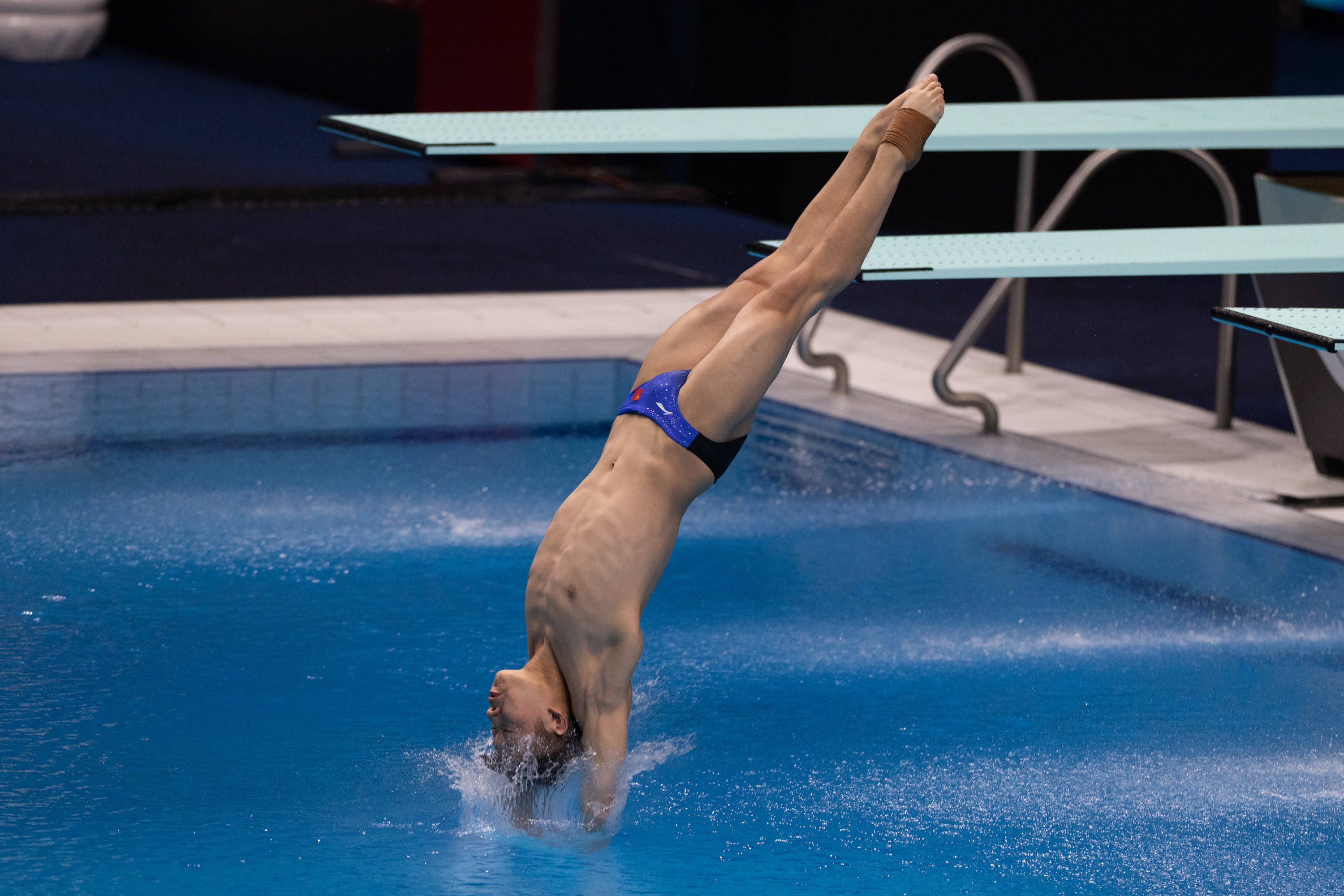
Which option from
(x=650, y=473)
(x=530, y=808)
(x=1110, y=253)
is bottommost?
(x=530, y=808)

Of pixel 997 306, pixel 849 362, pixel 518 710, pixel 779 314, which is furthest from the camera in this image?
pixel 849 362

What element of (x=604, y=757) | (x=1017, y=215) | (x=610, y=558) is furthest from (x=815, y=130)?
(x=604, y=757)

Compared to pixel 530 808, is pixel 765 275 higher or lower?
higher

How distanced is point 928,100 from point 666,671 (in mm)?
1803

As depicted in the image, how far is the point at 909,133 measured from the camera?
431 cm

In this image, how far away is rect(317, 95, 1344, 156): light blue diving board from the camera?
541 cm

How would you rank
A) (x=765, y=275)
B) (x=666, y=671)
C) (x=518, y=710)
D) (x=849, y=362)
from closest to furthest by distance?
(x=518, y=710) → (x=765, y=275) → (x=666, y=671) → (x=849, y=362)

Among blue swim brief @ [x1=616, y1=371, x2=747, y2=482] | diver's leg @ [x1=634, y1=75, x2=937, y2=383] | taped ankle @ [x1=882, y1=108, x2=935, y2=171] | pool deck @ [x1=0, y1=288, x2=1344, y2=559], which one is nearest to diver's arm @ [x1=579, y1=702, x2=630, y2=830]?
blue swim brief @ [x1=616, y1=371, x2=747, y2=482]

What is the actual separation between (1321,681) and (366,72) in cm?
1096

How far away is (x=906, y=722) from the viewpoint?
4.86 meters

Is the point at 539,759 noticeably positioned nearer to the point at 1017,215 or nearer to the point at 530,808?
the point at 530,808

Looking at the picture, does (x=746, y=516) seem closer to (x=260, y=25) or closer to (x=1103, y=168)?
(x=1103, y=168)

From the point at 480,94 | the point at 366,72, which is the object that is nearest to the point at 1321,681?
the point at 480,94

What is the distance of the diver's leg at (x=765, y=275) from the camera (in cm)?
436
